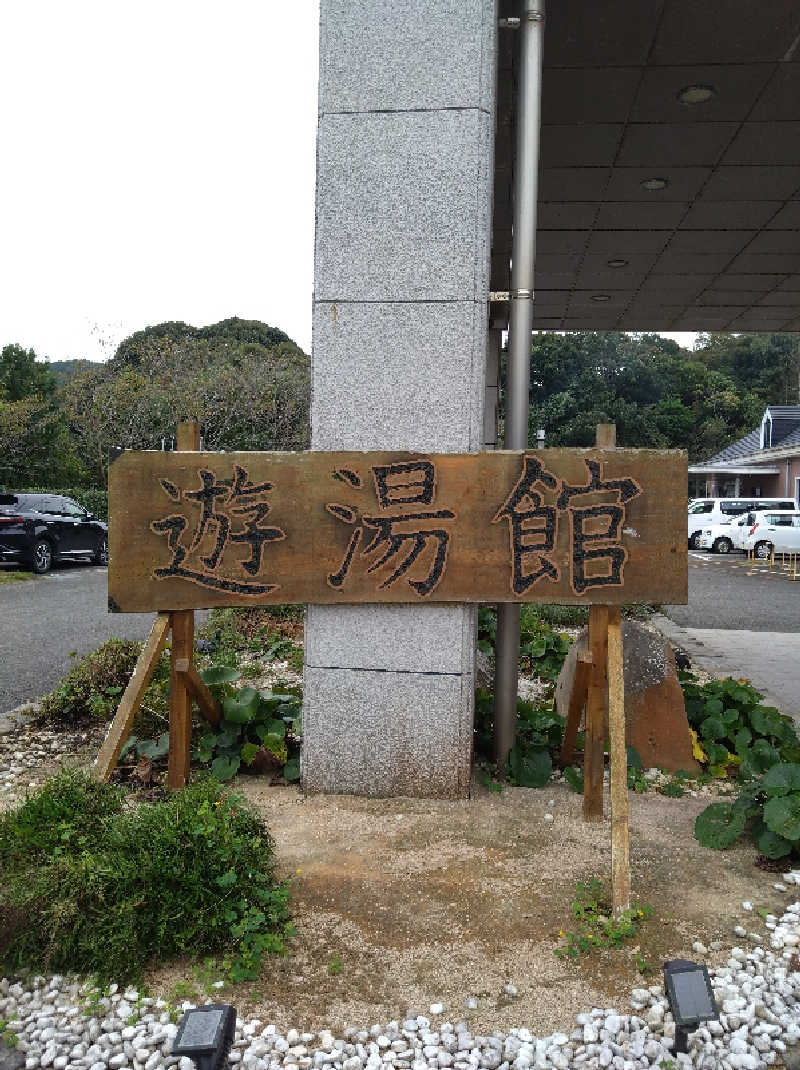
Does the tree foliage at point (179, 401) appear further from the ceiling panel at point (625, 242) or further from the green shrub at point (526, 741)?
the green shrub at point (526, 741)

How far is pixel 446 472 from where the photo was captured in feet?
11.7

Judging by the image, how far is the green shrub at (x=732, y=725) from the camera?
4297 mm

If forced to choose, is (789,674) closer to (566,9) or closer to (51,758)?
(566,9)

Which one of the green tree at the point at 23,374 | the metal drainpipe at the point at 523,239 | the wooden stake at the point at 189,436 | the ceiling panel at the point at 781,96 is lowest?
the wooden stake at the point at 189,436

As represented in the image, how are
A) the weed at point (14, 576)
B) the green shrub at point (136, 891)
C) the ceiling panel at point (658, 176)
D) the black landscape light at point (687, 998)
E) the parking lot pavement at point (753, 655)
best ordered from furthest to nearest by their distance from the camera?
the weed at point (14, 576) < the ceiling panel at point (658, 176) < the parking lot pavement at point (753, 655) < the green shrub at point (136, 891) < the black landscape light at point (687, 998)

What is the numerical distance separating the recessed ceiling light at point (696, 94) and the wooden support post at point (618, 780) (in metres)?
3.82

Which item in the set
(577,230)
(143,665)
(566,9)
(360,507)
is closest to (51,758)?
(143,665)

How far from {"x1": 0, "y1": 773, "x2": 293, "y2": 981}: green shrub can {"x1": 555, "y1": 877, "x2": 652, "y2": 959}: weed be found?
89 cm

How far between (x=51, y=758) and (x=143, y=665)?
1293 millimetres

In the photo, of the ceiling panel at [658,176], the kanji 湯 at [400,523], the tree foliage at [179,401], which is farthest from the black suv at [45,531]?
the kanji 湯 at [400,523]

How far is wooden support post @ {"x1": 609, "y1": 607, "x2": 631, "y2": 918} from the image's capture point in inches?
111

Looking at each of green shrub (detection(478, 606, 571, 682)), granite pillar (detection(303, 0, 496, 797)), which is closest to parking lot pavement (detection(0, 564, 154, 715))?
granite pillar (detection(303, 0, 496, 797))

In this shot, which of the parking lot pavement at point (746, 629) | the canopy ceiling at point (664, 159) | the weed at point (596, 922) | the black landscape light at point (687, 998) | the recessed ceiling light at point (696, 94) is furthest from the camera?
the parking lot pavement at point (746, 629)

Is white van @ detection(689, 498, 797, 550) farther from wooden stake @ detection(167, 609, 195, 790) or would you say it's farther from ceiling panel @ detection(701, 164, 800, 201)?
wooden stake @ detection(167, 609, 195, 790)
